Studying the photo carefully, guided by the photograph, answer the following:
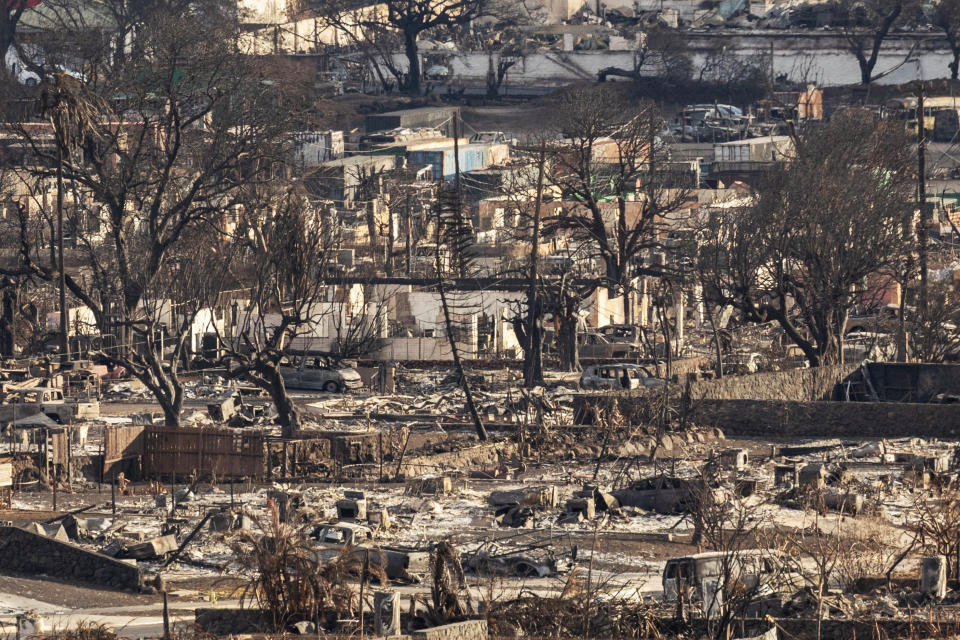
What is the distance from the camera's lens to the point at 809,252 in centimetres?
3641

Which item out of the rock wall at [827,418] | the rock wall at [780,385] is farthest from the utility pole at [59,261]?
the rock wall at [827,418]

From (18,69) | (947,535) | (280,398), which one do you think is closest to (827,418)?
(280,398)

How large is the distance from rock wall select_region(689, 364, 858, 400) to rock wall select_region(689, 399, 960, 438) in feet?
2.10

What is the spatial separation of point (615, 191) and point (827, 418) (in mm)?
18361

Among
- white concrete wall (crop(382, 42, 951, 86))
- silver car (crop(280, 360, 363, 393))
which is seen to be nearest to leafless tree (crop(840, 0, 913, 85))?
white concrete wall (crop(382, 42, 951, 86))

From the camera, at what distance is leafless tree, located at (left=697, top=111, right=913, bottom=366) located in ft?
116

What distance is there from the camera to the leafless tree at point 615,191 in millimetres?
41281

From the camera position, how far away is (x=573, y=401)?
29266 millimetres

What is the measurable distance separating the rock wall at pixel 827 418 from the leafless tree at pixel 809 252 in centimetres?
512

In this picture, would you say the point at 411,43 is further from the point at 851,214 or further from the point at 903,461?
the point at 903,461

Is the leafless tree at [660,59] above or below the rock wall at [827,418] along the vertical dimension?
above

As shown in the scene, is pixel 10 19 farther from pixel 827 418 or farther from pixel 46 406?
pixel 827 418

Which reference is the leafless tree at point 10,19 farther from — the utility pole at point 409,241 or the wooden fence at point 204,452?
the wooden fence at point 204,452

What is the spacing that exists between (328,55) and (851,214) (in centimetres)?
4740
